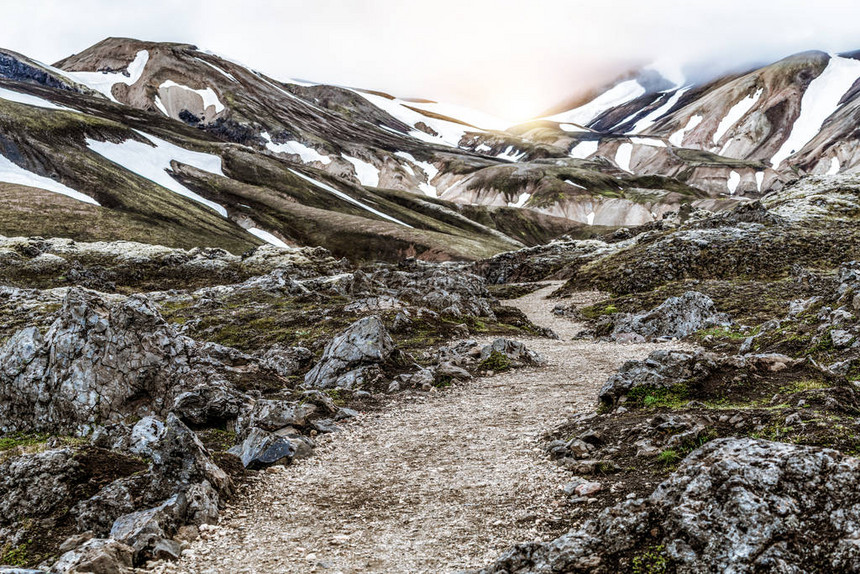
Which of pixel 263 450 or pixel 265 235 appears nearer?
pixel 263 450

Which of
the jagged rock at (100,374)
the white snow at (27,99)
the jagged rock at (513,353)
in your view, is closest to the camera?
the jagged rock at (100,374)

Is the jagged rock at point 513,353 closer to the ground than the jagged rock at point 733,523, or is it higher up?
closer to the ground

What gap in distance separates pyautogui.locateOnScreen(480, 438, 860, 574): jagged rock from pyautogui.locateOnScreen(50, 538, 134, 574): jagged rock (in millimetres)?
6270

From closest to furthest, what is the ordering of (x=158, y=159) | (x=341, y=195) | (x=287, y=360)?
(x=287, y=360)
(x=158, y=159)
(x=341, y=195)

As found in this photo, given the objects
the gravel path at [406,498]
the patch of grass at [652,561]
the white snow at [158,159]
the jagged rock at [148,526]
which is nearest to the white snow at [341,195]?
the white snow at [158,159]

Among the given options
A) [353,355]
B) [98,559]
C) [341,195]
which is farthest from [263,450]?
[341,195]

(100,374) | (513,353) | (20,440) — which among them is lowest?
(20,440)

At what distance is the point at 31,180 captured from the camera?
342ft

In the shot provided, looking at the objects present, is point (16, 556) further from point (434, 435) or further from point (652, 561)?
point (652, 561)

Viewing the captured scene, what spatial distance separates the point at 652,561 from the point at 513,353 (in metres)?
20.5

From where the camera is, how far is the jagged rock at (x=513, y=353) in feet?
90.2

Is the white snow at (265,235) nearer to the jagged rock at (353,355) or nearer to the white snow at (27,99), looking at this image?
the white snow at (27,99)

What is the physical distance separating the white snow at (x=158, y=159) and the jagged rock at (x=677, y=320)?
369ft

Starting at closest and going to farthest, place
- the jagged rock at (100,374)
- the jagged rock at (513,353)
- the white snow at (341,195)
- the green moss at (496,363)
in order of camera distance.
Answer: the jagged rock at (100,374) < the green moss at (496,363) < the jagged rock at (513,353) < the white snow at (341,195)
